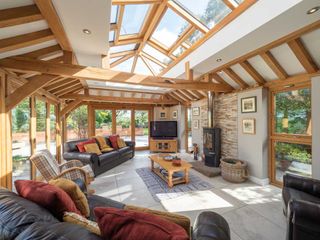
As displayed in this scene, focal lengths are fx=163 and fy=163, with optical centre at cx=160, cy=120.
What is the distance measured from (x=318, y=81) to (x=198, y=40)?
216 centimetres

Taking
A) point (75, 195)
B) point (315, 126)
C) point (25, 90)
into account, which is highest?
point (25, 90)

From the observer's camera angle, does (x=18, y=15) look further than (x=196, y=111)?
No

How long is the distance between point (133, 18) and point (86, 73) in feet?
4.57

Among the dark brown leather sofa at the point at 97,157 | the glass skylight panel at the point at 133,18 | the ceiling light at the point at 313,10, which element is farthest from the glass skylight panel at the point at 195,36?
the dark brown leather sofa at the point at 97,157

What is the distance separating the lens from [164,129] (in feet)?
24.9

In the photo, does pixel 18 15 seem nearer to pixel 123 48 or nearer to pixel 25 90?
pixel 25 90

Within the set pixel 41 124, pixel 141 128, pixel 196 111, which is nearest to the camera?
pixel 41 124

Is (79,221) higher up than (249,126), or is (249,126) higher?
(249,126)

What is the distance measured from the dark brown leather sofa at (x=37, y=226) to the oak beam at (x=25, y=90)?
2.13 m

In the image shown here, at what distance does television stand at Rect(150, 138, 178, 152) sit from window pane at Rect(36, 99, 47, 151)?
4.07 metres

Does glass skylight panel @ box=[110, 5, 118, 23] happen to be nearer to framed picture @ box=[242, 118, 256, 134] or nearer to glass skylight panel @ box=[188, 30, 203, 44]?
glass skylight panel @ box=[188, 30, 203, 44]

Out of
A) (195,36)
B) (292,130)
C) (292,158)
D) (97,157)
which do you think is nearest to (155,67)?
(195,36)

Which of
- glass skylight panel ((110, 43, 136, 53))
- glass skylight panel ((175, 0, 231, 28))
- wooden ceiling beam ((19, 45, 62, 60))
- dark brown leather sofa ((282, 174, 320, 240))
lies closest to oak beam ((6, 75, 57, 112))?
wooden ceiling beam ((19, 45, 62, 60))

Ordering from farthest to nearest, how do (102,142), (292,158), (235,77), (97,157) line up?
1. (102,142)
2. (97,157)
3. (235,77)
4. (292,158)
